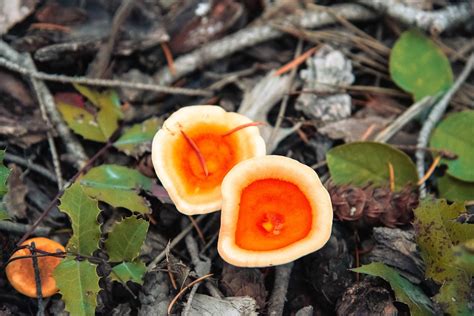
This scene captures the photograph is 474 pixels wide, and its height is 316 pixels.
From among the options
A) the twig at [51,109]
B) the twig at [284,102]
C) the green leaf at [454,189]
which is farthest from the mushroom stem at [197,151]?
the green leaf at [454,189]

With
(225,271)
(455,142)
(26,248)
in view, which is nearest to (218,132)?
(225,271)

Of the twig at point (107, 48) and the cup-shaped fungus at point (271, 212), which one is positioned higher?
the twig at point (107, 48)

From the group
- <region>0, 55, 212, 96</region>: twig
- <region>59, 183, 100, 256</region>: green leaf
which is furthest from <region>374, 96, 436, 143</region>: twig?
<region>59, 183, 100, 256</region>: green leaf

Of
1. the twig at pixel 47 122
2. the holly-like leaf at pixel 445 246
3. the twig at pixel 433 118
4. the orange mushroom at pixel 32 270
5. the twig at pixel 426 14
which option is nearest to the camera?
the holly-like leaf at pixel 445 246

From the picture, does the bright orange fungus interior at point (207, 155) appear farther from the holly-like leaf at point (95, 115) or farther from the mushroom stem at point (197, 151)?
the holly-like leaf at point (95, 115)

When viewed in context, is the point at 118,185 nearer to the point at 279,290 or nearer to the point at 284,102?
the point at 279,290

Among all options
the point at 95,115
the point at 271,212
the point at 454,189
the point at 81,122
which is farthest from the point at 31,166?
the point at 454,189

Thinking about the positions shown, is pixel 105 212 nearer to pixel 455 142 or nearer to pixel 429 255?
pixel 429 255
